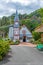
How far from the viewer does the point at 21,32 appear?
60469 mm

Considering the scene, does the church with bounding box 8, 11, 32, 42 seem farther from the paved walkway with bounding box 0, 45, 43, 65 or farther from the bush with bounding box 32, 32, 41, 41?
the paved walkway with bounding box 0, 45, 43, 65

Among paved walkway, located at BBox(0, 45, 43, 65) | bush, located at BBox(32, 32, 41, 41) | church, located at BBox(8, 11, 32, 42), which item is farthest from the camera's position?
church, located at BBox(8, 11, 32, 42)

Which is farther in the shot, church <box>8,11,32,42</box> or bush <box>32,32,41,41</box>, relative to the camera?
church <box>8,11,32,42</box>

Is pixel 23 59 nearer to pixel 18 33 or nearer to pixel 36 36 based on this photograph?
pixel 36 36

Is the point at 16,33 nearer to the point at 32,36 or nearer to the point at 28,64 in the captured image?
the point at 32,36

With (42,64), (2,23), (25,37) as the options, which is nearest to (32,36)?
(25,37)

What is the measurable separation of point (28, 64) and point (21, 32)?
46.9 meters

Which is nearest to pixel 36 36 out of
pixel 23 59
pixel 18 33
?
pixel 18 33

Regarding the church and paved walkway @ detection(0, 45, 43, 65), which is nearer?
paved walkway @ detection(0, 45, 43, 65)

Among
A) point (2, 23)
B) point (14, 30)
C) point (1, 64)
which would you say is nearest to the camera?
point (1, 64)

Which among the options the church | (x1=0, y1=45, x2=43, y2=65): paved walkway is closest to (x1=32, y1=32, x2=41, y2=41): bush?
the church

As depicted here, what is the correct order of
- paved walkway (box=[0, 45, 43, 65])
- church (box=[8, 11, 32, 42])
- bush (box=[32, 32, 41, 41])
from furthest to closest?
church (box=[8, 11, 32, 42]), bush (box=[32, 32, 41, 41]), paved walkway (box=[0, 45, 43, 65])

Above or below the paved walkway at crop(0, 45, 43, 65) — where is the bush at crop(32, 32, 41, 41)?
above

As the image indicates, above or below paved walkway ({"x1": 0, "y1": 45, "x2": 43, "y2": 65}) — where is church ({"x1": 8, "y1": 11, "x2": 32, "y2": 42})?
above
